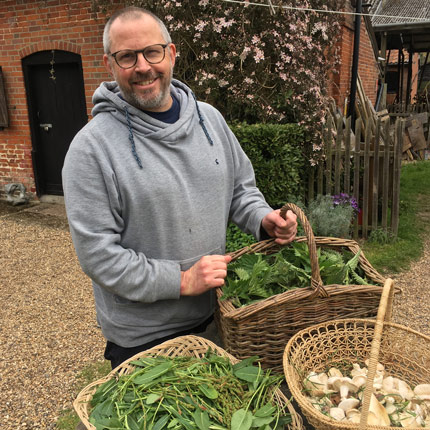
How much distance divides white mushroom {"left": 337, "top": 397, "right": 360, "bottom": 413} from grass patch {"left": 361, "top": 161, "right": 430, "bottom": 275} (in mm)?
4048

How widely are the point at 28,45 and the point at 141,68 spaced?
695 cm

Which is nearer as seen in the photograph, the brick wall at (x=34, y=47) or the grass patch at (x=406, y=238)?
the grass patch at (x=406, y=238)

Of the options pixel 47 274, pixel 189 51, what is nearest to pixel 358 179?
pixel 189 51

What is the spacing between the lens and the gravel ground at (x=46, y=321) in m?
3.12

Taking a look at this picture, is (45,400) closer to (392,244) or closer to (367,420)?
(367,420)

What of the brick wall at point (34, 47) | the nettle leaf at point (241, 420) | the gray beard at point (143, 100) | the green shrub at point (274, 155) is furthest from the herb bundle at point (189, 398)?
the brick wall at point (34, 47)

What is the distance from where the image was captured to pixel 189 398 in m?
1.15

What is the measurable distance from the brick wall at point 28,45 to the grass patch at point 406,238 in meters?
4.86

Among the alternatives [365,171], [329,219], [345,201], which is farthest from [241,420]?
[365,171]

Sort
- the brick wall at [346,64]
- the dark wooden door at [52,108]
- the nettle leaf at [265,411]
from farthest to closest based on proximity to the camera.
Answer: the brick wall at [346,64]
the dark wooden door at [52,108]
the nettle leaf at [265,411]

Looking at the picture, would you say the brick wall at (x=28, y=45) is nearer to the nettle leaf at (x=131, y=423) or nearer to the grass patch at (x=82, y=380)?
the grass patch at (x=82, y=380)

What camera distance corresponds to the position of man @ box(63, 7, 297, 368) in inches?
58.0

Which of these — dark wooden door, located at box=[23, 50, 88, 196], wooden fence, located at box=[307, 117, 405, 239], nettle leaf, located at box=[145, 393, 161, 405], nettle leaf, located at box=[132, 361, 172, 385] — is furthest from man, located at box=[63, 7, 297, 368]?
dark wooden door, located at box=[23, 50, 88, 196]

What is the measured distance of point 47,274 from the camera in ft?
17.0
